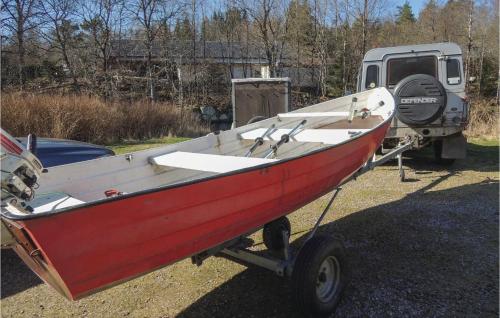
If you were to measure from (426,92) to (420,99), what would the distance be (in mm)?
154

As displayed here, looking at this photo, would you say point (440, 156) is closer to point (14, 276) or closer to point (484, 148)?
point (484, 148)

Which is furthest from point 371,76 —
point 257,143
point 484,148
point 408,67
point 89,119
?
point 89,119

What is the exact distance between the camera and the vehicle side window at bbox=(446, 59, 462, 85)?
25.3 feet

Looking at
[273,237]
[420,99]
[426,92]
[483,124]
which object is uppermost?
[426,92]

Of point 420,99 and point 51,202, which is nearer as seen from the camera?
point 51,202

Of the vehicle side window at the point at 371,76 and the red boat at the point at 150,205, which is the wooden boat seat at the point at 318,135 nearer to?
the red boat at the point at 150,205

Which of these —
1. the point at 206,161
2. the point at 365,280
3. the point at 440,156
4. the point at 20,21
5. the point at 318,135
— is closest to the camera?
the point at 206,161

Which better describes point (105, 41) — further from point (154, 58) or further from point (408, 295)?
point (408, 295)

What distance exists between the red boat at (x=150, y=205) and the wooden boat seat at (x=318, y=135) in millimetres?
23

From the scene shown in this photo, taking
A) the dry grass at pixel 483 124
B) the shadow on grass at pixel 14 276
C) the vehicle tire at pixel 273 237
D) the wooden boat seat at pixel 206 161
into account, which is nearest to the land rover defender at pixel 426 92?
the vehicle tire at pixel 273 237

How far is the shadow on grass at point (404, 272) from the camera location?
3.31m

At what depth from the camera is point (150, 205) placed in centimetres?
232

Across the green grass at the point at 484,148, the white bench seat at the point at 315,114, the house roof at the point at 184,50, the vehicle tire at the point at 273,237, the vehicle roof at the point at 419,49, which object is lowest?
the vehicle tire at the point at 273,237

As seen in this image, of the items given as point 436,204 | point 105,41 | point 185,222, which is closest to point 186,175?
point 185,222
